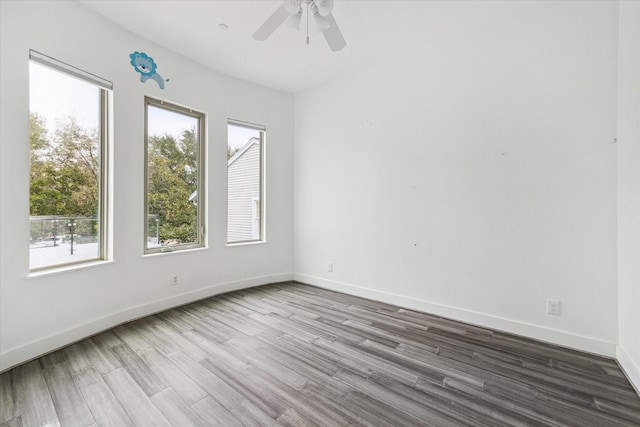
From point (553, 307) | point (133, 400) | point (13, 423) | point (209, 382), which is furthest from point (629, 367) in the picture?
point (13, 423)

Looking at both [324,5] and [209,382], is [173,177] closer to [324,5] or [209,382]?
[209,382]

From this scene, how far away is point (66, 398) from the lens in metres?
1.77

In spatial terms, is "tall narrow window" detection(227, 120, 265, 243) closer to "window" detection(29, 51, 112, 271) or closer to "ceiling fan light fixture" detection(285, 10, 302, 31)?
"window" detection(29, 51, 112, 271)

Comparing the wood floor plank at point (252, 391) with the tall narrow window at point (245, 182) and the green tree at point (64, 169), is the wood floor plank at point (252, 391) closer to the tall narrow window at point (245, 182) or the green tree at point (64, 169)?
the green tree at point (64, 169)

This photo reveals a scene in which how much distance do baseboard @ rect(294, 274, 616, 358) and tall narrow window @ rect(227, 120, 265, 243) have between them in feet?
5.16

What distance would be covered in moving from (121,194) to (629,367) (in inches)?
181

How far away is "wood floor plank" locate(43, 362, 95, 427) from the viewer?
1595 millimetres

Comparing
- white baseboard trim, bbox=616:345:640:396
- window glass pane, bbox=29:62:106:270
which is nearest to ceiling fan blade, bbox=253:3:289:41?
window glass pane, bbox=29:62:106:270

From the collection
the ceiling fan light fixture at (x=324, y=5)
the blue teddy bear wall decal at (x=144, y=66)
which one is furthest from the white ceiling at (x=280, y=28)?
the ceiling fan light fixture at (x=324, y=5)

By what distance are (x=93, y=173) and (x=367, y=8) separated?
3098mm

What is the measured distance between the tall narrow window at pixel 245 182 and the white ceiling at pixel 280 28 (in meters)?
0.89

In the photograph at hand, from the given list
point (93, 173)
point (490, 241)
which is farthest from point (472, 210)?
point (93, 173)

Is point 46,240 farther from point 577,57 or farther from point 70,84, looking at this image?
point 577,57

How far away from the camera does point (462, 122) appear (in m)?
2.96
